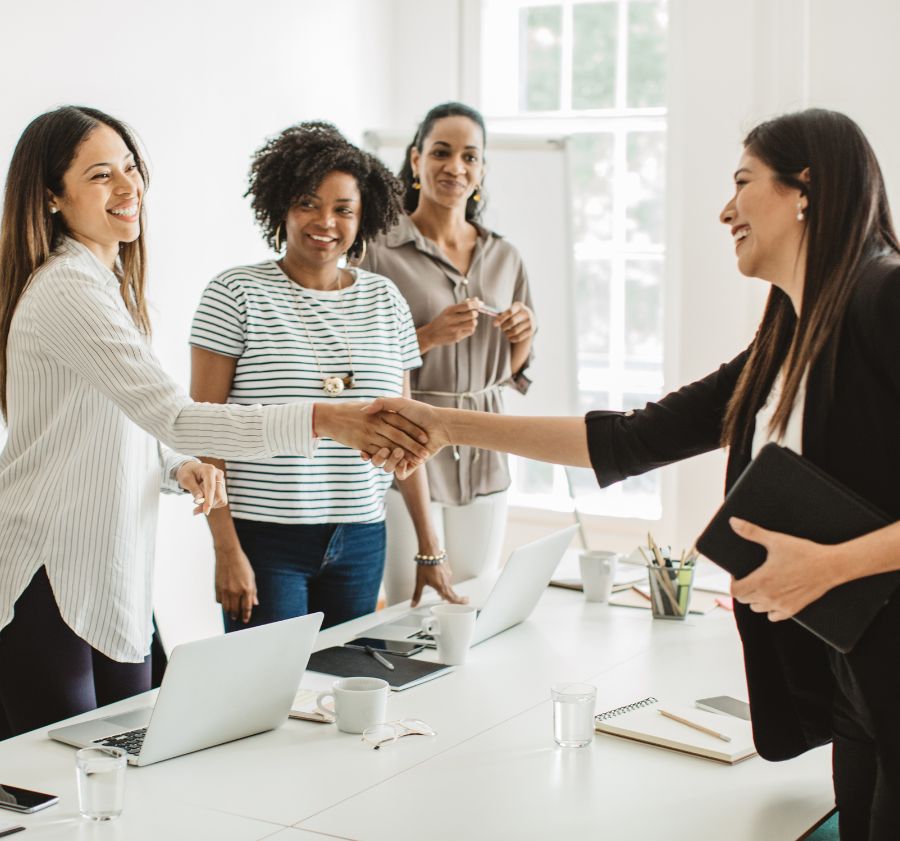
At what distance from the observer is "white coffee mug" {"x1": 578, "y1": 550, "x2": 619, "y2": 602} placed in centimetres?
243

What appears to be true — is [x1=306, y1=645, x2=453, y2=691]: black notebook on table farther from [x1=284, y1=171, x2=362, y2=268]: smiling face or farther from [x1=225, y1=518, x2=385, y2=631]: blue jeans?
[x1=284, y1=171, x2=362, y2=268]: smiling face

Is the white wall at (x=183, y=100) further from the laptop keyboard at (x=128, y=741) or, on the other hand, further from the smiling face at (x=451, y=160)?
the laptop keyboard at (x=128, y=741)

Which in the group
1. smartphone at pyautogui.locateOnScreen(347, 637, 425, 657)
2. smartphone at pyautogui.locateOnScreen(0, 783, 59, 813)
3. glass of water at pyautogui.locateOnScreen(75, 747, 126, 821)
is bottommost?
smartphone at pyautogui.locateOnScreen(347, 637, 425, 657)

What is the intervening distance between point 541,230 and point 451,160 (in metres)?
1.16

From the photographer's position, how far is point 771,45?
439 centimetres


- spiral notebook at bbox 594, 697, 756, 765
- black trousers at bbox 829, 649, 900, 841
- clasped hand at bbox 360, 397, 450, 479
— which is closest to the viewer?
black trousers at bbox 829, 649, 900, 841

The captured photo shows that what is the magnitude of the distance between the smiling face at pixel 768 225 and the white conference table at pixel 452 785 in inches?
26.8

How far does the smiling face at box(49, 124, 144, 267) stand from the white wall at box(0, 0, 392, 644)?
1548 millimetres

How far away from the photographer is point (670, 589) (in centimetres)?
230

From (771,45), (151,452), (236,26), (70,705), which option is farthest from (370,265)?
A: (771,45)

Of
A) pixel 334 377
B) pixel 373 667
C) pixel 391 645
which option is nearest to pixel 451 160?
pixel 334 377

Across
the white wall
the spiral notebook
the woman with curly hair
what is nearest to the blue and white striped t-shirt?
the woman with curly hair

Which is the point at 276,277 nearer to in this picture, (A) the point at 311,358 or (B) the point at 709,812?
(A) the point at 311,358

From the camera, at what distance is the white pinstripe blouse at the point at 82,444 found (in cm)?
177
